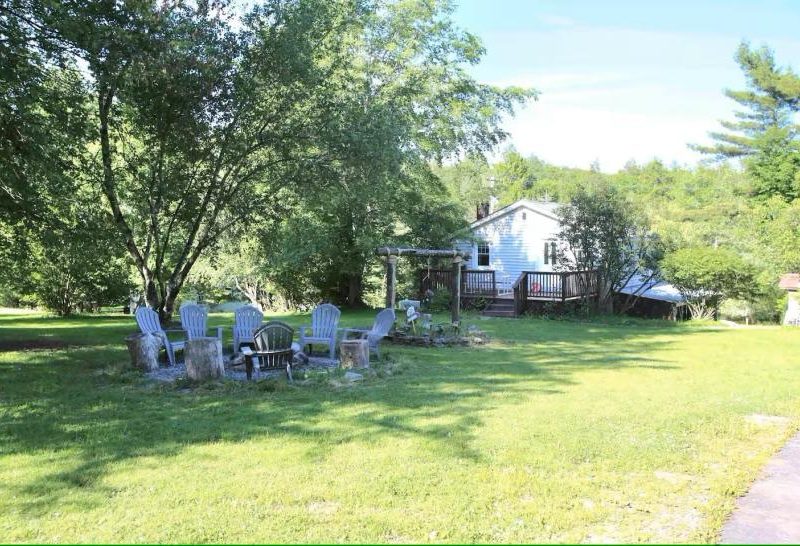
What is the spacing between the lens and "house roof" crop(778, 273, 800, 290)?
2093 cm

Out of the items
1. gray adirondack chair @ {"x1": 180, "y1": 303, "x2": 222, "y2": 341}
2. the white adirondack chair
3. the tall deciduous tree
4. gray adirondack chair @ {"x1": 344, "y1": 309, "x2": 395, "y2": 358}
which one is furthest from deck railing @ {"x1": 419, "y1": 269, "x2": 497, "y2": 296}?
gray adirondack chair @ {"x1": 180, "y1": 303, "x2": 222, "y2": 341}

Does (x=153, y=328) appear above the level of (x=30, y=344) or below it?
above

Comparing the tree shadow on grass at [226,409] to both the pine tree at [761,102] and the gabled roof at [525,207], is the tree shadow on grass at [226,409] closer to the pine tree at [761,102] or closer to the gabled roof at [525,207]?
the gabled roof at [525,207]

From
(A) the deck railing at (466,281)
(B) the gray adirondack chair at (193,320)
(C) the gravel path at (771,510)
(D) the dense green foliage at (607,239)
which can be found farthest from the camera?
(A) the deck railing at (466,281)

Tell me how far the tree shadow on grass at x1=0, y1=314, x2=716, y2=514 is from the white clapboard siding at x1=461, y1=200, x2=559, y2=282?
15420 millimetres

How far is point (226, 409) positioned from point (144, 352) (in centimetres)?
289

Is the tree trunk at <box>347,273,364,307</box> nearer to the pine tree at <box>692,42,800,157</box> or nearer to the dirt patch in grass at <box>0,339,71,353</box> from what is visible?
the dirt patch in grass at <box>0,339,71,353</box>

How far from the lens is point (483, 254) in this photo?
26062 millimetres

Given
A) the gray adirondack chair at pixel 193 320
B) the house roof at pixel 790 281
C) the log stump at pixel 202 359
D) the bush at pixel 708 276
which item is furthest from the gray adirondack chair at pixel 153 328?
the house roof at pixel 790 281

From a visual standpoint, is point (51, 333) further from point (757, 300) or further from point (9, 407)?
point (757, 300)

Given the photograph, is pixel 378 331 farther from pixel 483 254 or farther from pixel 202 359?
pixel 483 254

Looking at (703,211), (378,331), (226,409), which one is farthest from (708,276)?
(703,211)

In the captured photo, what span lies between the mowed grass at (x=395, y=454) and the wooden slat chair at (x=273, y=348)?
→ 77cm

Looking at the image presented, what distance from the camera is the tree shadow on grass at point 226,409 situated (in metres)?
4.50
